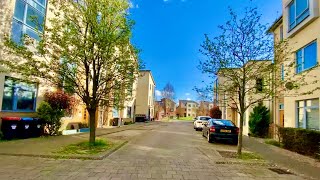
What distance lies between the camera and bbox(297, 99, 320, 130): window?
1354 cm

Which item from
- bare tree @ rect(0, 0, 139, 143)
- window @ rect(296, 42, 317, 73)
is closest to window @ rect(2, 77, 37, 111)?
bare tree @ rect(0, 0, 139, 143)

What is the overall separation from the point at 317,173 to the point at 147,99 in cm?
5081

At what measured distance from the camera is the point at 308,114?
14461 millimetres

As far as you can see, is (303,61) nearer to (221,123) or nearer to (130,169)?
Result: (221,123)

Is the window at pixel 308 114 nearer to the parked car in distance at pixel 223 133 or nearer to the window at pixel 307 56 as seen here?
the window at pixel 307 56

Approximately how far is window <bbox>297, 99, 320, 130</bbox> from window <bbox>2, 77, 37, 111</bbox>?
14.3 metres

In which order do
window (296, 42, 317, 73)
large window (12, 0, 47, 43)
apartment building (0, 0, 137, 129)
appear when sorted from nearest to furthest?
1. apartment building (0, 0, 137, 129)
2. window (296, 42, 317, 73)
3. large window (12, 0, 47, 43)

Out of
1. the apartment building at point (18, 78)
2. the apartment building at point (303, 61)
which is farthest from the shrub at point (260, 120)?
the apartment building at point (18, 78)

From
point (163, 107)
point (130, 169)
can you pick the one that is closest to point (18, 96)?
point (130, 169)

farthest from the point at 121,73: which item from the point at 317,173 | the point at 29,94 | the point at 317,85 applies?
the point at 317,85

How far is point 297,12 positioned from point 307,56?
9.31ft

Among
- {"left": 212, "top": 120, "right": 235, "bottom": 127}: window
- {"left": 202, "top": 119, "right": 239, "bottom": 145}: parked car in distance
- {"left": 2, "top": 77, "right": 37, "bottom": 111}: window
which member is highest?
{"left": 2, "top": 77, "right": 37, "bottom": 111}: window

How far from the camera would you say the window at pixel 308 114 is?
1354 cm

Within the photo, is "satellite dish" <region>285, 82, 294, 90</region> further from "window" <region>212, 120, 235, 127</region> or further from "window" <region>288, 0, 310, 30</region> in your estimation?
"window" <region>212, 120, 235, 127</region>
